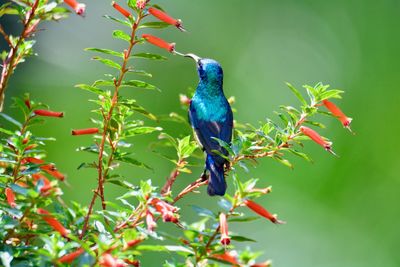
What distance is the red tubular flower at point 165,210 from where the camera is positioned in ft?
5.86

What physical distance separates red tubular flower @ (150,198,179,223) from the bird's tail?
0.99 metres

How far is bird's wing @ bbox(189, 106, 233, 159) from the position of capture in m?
3.29

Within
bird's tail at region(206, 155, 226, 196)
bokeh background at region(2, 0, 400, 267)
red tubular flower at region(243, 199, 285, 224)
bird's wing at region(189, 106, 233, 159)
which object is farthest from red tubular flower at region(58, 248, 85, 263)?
bokeh background at region(2, 0, 400, 267)

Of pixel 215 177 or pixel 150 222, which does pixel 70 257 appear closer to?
pixel 150 222

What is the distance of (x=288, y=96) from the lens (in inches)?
326

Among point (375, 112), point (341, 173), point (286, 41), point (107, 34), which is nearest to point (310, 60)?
point (286, 41)

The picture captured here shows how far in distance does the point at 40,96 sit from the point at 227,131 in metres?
4.29

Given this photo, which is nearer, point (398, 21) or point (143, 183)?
point (143, 183)

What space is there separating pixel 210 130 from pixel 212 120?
58mm

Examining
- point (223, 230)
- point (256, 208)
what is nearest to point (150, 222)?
point (223, 230)

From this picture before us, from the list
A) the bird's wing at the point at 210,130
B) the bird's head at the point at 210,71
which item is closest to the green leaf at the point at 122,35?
the bird's wing at the point at 210,130

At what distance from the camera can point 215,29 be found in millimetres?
8602

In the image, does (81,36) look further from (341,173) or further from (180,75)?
(341,173)

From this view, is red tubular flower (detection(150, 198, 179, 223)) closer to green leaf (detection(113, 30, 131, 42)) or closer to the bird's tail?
green leaf (detection(113, 30, 131, 42))
